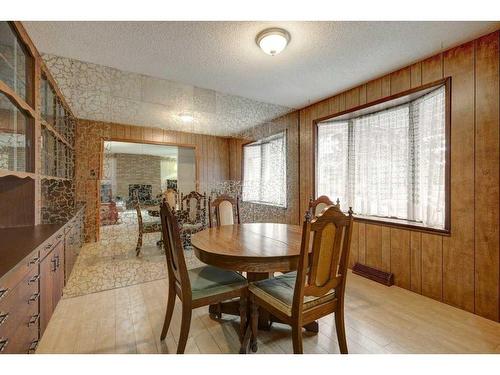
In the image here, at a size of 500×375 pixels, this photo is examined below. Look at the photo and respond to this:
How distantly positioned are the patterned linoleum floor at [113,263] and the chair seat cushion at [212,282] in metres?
1.28

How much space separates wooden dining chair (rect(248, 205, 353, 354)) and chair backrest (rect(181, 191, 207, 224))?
1.67m

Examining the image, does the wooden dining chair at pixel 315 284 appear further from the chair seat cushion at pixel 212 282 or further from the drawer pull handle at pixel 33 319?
the drawer pull handle at pixel 33 319

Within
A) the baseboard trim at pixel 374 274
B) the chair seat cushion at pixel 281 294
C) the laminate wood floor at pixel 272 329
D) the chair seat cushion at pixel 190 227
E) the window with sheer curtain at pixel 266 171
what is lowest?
the laminate wood floor at pixel 272 329

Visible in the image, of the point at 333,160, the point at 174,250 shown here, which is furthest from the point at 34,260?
the point at 333,160

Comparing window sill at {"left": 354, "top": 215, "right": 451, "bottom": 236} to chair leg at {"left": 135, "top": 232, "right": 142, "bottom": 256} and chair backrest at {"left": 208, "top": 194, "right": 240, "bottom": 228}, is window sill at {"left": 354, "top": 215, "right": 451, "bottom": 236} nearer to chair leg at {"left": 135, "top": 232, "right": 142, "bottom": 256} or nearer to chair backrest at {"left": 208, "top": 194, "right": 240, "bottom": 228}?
chair backrest at {"left": 208, "top": 194, "right": 240, "bottom": 228}

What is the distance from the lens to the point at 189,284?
4.81ft

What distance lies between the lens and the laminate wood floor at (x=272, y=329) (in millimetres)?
1625

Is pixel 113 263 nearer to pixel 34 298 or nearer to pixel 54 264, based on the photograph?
pixel 54 264

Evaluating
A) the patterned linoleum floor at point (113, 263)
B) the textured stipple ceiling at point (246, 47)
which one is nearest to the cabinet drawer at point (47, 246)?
the patterned linoleum floor at point (113, 263)

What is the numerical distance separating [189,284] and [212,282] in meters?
0.22

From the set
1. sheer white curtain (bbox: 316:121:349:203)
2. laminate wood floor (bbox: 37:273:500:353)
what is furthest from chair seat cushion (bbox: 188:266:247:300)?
sheer white curtain (bbox: 316:121:349:203)

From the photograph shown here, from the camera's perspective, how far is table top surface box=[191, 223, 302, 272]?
1439mm
